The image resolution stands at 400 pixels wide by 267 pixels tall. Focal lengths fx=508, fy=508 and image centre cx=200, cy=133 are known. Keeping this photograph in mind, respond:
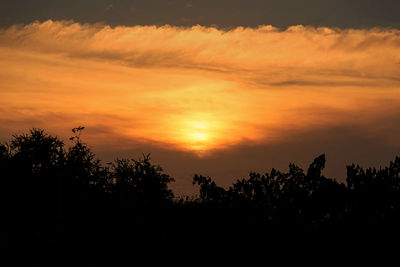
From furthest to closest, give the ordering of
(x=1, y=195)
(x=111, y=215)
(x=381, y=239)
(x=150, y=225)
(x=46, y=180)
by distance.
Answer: (x=46, y=180)
(x=1, y=195)
(x=111, y=215)
(x=150, y=225)
(x=381, y=239)

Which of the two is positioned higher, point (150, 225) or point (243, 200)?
point (243, 200)

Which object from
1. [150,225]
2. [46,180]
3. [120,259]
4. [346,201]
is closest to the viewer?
[346,201]

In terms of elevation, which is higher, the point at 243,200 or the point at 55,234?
the point at 243,200

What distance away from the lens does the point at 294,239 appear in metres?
6.39

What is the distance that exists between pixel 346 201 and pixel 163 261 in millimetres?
2487

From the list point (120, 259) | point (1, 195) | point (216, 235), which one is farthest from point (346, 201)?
point (1, 195)

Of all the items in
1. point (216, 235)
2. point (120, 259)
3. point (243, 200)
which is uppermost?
point (243, 200)

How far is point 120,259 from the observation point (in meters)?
7.01

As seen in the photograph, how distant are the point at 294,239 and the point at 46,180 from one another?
20735 mm

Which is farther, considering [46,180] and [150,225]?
[46,180]

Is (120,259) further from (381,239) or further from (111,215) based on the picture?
(381,239)

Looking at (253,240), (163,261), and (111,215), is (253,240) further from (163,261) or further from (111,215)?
(111,215)

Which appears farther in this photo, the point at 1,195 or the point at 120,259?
the point at 1,195

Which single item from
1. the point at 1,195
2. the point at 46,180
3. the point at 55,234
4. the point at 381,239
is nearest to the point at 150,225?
the point at 55,234
